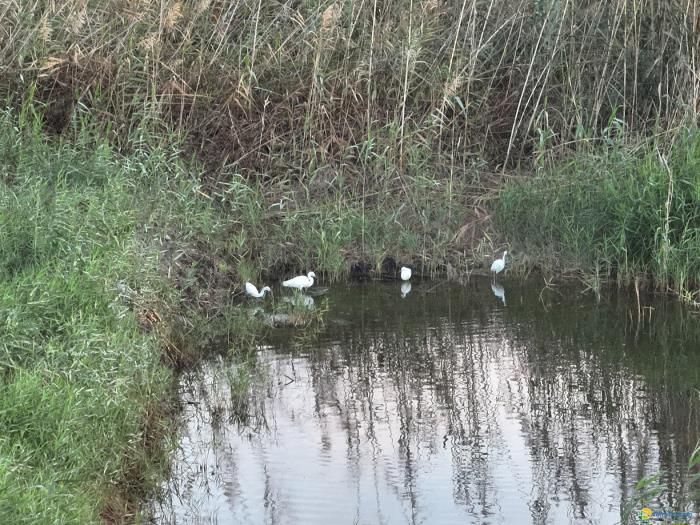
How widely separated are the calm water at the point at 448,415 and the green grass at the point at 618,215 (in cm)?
28

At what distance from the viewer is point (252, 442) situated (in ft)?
16.7

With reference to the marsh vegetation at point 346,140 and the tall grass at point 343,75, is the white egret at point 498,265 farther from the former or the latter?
the tall grass at point 343,75

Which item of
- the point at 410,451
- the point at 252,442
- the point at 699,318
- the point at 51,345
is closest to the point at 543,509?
the point at 410,451

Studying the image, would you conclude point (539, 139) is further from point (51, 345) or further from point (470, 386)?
point (51, 345)

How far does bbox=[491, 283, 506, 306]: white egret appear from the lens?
23.9 ft

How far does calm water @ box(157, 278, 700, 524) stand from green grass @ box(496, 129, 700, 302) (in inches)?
11.1

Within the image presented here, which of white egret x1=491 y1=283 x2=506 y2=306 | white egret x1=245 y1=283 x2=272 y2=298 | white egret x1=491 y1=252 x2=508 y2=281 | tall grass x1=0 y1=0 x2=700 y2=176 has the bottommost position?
white egret x1=491 y1=283 x2=506 y2=306

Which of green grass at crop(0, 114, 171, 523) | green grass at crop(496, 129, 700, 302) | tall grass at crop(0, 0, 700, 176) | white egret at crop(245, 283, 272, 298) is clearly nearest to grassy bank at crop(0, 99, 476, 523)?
green grass at crop(0, 114, 171, 523)

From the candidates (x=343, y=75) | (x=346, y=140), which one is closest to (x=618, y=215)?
(x=346, y=140)

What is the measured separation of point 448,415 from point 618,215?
2.47 m

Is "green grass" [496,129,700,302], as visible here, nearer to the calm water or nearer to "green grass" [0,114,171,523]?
the calm water

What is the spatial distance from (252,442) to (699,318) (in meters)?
2.88

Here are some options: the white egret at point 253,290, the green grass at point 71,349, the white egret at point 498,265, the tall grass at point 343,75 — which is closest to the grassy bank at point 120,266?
the green grass at point 71,349

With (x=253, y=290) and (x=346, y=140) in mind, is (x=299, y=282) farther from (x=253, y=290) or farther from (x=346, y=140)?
(x=346, y=140)
